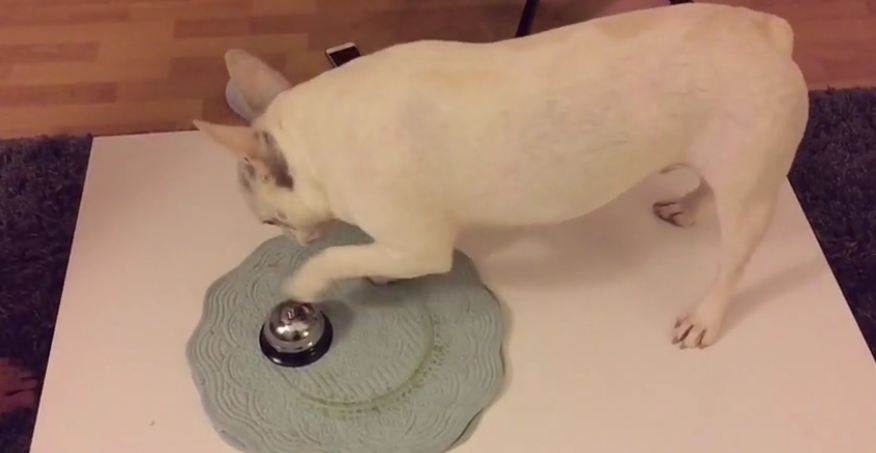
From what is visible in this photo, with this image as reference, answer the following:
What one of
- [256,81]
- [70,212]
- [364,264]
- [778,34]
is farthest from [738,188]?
[70,212]

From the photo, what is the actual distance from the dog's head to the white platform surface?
0.18 meters

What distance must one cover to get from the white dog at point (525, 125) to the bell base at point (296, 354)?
0.13 meters

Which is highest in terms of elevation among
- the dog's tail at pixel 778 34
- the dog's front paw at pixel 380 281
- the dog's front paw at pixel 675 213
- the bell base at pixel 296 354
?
the bell base at pixel 296 354

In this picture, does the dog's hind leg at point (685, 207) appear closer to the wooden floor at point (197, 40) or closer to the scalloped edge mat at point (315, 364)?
the scalloped edge mat at point (315, 364)

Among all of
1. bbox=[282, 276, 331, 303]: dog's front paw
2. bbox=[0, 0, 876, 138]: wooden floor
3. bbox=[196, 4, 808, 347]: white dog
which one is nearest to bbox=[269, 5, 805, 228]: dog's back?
bbox=[196, 4, 808, 347]: white dog

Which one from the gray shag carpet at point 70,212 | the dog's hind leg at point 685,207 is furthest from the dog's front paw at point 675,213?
the gray shag carpet at point 70,212

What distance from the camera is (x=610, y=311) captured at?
1.08 metres

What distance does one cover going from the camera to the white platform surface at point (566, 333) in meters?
0.99

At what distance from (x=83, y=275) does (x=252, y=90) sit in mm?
293

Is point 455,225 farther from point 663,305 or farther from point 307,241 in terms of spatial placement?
point 663,305

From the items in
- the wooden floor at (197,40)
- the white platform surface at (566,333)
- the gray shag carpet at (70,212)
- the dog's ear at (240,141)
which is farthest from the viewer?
the wooden floor at (197,40)

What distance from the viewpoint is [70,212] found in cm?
145

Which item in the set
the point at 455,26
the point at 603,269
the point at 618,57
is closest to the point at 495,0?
the point at 455,26

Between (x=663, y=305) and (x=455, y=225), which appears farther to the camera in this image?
(x=663, y=305)
